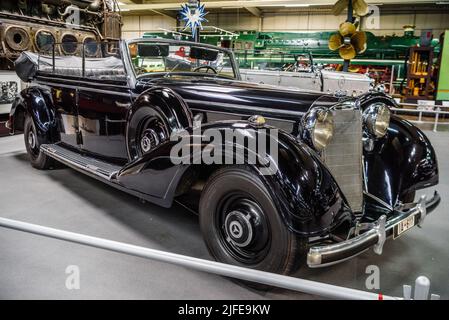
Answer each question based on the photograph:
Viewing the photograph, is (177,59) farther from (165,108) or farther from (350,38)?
(350,38)

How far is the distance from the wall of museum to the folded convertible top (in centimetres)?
1491

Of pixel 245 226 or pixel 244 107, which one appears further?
pixel 244 107

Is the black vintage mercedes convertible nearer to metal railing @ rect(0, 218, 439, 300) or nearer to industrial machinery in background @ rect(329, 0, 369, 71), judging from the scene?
metal railing @ rect(0, 218, 439, 300)

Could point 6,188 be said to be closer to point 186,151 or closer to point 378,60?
point 186,151

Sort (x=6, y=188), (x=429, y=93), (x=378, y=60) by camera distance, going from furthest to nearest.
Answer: (x=378, y=60) < (x=429, y=93) < (x=6, y=188)

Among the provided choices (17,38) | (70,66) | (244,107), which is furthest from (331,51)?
(244,107)

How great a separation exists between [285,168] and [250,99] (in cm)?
82

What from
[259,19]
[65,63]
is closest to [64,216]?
[65,63]

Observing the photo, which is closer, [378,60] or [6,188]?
[6,188]

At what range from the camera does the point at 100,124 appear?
3439 millimetres

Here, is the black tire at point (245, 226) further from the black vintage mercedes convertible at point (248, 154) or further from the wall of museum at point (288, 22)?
the wall of museum at point (288, 22)

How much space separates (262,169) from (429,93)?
37.2 feet

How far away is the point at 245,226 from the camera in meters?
1.94

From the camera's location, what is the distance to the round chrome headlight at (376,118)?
2.45 metres
